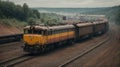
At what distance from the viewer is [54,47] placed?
3359 cm

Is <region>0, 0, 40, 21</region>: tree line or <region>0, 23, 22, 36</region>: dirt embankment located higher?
<region>0, 0, 40, 21</region>: tree line

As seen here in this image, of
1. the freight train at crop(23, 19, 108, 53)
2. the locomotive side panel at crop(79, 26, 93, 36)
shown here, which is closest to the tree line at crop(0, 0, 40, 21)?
the locomotive side panel at crop(79, 26, 93, 36)

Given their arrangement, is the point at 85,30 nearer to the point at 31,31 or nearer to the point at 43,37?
the point at 31,31

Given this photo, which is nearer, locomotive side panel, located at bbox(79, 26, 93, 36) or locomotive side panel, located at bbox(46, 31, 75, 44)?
locomotive side panel, located at bbox(46, 31, 75, 44)

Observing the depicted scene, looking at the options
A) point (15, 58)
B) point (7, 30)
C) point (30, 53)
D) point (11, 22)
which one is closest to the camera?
point (15, 58)

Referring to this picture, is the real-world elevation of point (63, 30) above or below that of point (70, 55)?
above

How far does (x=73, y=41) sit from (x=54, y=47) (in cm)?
752

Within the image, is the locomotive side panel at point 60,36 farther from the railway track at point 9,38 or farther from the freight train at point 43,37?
the railway track at point 9,38

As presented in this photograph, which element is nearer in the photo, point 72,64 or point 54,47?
point 72,64

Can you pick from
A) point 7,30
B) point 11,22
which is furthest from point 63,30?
point 11,22

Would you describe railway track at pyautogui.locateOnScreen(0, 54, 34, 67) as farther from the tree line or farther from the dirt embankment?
the tree line

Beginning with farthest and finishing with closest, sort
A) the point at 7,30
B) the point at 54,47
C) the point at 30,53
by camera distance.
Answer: the point at 7,30
the point at 54,47
the point at 30,53

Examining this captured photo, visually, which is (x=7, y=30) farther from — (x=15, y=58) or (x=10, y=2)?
(x=15, y=58)

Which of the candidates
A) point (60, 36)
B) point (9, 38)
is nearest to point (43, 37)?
point (60, 36)
